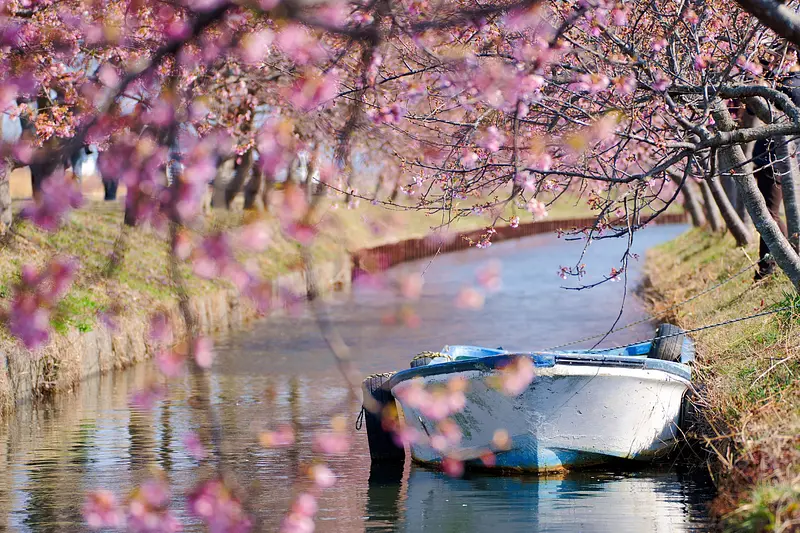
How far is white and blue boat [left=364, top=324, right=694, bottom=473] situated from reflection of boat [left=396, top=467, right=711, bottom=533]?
0.27 meters

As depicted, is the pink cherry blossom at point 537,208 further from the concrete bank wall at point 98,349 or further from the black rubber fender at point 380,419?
the black rubber fender at point 380,419

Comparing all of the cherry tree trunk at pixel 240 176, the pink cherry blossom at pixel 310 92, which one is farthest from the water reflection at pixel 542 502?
the cherry tree trunk at pixel 240 176

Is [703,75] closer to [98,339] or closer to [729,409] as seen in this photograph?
[729,409]

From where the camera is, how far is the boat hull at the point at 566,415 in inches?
466

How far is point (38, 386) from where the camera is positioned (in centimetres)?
1777

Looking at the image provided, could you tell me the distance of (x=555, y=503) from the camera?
11.1 metres

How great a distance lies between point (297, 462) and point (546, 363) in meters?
3.43

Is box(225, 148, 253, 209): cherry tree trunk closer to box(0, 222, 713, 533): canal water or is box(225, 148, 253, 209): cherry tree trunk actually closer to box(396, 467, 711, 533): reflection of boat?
box(0, 222, 713, 533): canal water

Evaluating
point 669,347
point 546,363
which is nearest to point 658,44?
point 546,363

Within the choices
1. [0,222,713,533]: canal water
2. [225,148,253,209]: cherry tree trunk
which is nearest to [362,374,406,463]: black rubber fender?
[0,222,713,533]: canal water

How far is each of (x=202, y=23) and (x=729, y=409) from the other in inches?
269

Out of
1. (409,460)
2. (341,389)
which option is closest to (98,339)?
(341,389)

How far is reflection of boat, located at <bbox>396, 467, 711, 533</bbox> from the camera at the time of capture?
10.4 m

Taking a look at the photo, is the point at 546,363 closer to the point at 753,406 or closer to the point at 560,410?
the point at 560,410
